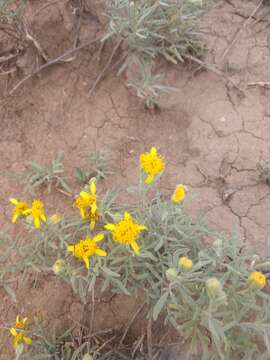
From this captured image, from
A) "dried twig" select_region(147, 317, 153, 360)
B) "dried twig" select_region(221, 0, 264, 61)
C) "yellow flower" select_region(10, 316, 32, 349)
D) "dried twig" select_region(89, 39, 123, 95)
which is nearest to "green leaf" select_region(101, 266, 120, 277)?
"dried twig" select_region(147, 317, 153, 360)

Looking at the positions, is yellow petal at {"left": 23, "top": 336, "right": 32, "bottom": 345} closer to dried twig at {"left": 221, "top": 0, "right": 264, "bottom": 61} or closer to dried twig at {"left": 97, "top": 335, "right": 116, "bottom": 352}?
dried twig at {"left": 97, "top": 335, "right": 116, "bottom": 352}

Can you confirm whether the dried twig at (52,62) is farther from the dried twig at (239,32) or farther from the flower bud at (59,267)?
the flower bud at (59,267)

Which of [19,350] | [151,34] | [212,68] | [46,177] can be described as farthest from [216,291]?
[212,68]

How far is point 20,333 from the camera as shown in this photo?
89.2 inches

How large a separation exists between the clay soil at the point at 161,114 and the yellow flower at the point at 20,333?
0.69 meters

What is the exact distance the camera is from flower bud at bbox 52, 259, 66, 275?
2.06 metres

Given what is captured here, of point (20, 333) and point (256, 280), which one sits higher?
point (256, 280)

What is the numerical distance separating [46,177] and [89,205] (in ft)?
2.49

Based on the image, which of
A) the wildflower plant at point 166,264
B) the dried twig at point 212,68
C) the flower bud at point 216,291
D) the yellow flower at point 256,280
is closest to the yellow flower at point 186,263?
the wildflower plant at point 166,264

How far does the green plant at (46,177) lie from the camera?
2814 millimetres

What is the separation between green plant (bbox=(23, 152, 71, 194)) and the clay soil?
0.23 ft

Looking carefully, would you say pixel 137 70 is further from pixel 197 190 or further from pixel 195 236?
pixel 195 236

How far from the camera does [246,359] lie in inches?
77.4

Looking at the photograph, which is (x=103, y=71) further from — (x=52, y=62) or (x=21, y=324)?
(x=21, y=324)
